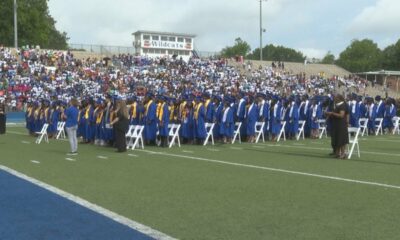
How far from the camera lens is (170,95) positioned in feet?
115

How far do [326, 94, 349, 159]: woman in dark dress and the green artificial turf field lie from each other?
0.54 m

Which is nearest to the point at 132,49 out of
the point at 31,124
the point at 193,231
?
the point at 31,124

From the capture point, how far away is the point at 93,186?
9961 mm

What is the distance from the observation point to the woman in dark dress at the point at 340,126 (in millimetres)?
14438

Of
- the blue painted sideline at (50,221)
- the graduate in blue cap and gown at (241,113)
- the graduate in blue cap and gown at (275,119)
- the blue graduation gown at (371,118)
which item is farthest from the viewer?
the blue graduation gown at (371,118)

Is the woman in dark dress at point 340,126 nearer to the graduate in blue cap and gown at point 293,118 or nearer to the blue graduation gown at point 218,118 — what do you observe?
the blue graduation gown at point 218,118

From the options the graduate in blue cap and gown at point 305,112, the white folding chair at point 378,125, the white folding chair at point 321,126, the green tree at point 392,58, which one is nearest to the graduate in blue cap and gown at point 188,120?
the graduate in blue cap and gown at point 305,112

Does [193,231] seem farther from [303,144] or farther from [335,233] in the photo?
[303,144]

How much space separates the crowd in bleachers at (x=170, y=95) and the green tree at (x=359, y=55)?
66.5 metres

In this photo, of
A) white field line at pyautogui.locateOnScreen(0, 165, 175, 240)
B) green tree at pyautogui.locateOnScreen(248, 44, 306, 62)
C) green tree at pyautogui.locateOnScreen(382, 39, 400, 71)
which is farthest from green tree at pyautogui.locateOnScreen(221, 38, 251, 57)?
white field line at pyautogui.locateOnScreen(0, 165, 175, 240)

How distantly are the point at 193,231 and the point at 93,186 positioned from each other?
3914mm

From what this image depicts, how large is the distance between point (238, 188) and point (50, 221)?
3.60 meters

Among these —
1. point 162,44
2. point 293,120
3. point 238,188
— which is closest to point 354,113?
point 293,120

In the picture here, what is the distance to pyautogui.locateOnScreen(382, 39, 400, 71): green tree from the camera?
100 metres
